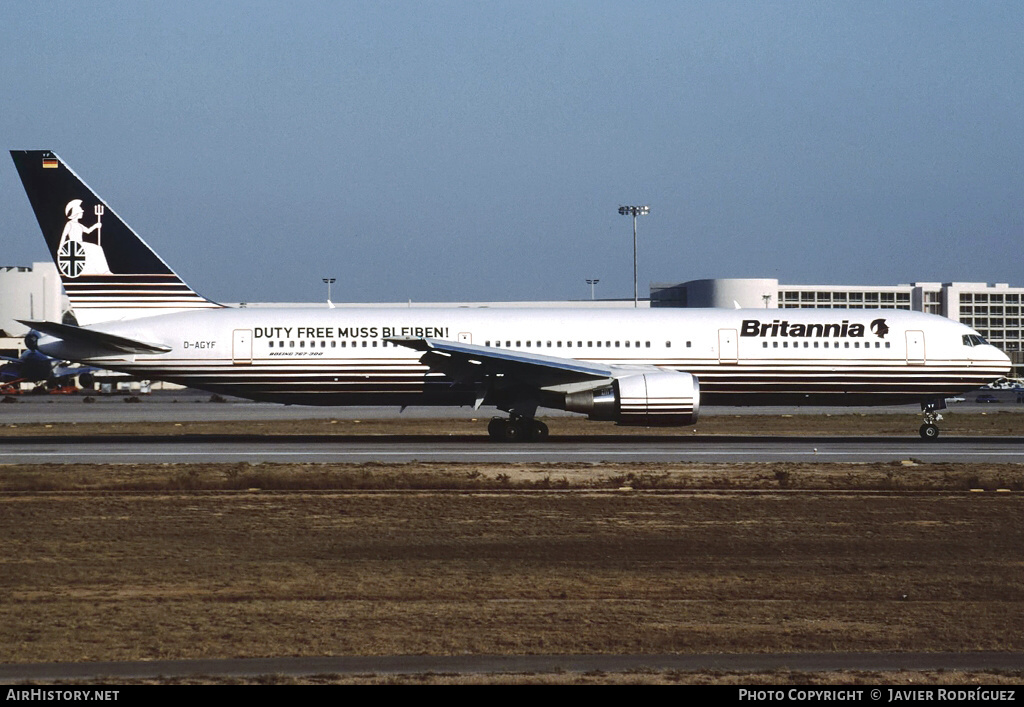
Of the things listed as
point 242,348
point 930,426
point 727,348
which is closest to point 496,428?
Answer: point 727,348

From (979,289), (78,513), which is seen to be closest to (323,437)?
(78,513)

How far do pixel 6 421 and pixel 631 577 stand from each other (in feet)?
133

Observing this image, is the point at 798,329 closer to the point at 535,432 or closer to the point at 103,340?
the point at 535,432

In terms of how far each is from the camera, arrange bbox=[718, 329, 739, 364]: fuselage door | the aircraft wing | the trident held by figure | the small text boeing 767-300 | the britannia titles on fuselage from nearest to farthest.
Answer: the aircraft wing
the small text boeing 767-300
bbox=[718, 329, 739, 364]: fuselage door
the britannia titles on fuselage
the trident held by figure

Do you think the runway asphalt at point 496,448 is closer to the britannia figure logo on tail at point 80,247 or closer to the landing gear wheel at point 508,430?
the landing gear wheel at point 508,430

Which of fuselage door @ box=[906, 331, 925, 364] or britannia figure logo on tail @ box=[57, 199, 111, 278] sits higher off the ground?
britannia figure logo on tail @ box=[57, 199, 111, 278]

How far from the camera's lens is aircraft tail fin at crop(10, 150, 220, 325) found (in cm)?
3391

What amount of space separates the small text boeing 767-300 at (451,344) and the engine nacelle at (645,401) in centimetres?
120

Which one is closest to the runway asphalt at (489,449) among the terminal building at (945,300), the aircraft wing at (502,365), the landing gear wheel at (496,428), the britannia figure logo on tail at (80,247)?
the landing gear wheel at (496,428)

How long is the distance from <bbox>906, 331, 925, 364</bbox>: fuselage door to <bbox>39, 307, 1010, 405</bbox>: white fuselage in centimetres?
4

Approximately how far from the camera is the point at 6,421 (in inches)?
1841

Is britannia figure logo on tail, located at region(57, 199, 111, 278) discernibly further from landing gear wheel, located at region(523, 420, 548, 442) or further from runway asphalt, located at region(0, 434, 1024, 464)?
landing gear wheel, located at region(523, 420, 548, 442)

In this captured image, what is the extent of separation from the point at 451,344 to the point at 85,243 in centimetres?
1241

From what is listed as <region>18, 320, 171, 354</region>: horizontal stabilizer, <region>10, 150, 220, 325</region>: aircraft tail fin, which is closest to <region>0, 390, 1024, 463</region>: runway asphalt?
<region>18, 320, 171, 354</region>: horizontal stabilizer
